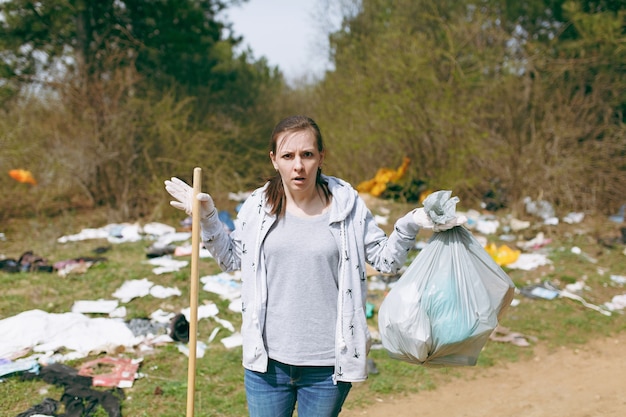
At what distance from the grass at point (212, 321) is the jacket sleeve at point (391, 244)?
7.60ft

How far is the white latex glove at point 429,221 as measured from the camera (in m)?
2.37

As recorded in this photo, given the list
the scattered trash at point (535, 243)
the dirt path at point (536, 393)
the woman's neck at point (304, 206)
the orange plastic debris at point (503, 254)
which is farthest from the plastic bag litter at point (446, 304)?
the scattered trash at point (535, 243)

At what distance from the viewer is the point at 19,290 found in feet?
21.9

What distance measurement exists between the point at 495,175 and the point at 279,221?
9155 millimetres

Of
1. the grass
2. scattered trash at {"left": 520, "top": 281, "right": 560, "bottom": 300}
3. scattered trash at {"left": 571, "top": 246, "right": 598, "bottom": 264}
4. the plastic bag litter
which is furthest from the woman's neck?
scattered trash at {"left": 571, "top": 246, "right": 598, "bottom": 264}

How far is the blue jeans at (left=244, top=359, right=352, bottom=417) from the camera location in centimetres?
233

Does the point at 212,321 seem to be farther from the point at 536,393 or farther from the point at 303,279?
the point at 303,279

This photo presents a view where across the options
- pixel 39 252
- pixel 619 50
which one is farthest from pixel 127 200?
pixel 619 50

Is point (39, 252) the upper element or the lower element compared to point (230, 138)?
lower

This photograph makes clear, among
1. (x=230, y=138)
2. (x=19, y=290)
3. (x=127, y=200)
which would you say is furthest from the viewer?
(x=230, y=138)

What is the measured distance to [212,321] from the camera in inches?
231

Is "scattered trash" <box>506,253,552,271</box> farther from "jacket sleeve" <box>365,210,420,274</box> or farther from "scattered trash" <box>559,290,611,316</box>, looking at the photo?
"jacket sleeve" <box>365,210,420,274</box>

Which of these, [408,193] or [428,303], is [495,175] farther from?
[428,303]

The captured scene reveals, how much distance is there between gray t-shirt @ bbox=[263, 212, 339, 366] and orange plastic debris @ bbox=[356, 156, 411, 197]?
30.6ft
